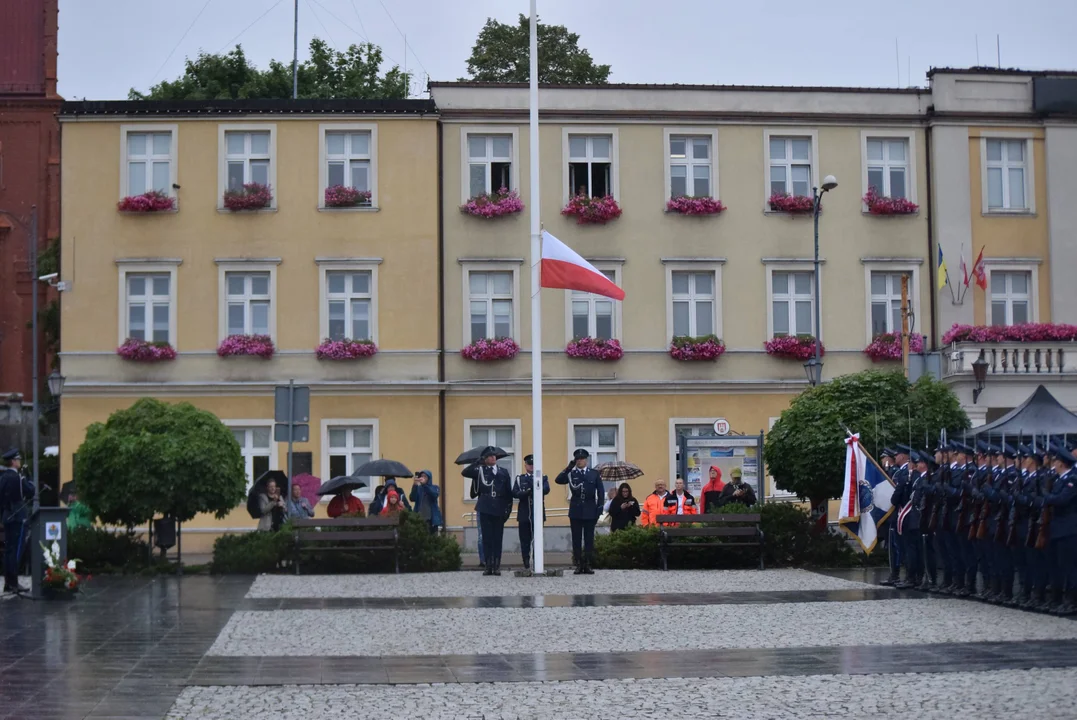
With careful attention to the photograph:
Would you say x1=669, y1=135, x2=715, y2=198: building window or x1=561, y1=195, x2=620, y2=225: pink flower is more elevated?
x1=669, y1=135, x2=715, y2=198: building window

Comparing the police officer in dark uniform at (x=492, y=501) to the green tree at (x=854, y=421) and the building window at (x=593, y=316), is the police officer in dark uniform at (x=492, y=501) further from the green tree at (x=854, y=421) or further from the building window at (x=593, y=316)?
the building window at (x=593, y=316)

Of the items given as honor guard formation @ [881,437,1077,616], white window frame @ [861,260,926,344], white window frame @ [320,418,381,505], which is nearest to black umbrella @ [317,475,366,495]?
white window frame @ [320,418,381,505]

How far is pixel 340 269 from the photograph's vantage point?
36.7m

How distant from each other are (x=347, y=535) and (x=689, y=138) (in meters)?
17.3

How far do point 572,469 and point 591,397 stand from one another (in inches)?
522

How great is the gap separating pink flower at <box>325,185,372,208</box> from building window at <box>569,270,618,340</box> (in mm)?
5601

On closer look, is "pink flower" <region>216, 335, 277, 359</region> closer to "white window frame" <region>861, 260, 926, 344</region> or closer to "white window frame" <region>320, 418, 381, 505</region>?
"white window frame" <region>320, 418, 381, 505</region>

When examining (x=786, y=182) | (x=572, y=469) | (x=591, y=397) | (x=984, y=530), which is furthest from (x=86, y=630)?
(x=786, y=182)

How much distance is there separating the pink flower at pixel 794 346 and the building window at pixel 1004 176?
6.03m

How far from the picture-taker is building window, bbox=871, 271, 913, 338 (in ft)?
124

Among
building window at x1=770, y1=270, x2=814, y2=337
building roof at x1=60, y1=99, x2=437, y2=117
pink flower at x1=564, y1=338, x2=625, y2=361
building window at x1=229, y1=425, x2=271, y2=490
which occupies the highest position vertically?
building roof at x1=60, y1=99, x2=437, y2=117

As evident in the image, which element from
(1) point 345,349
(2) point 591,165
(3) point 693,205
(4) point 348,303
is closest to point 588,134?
(2) point 591,165

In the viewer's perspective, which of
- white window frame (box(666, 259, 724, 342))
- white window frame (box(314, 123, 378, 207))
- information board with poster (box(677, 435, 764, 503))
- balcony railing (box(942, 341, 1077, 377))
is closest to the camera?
information board with poster (box(677, 435, 764, 503))

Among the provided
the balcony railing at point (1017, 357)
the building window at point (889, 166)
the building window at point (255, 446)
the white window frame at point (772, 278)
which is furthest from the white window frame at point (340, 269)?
the balcony railing at point (1017, 357)
